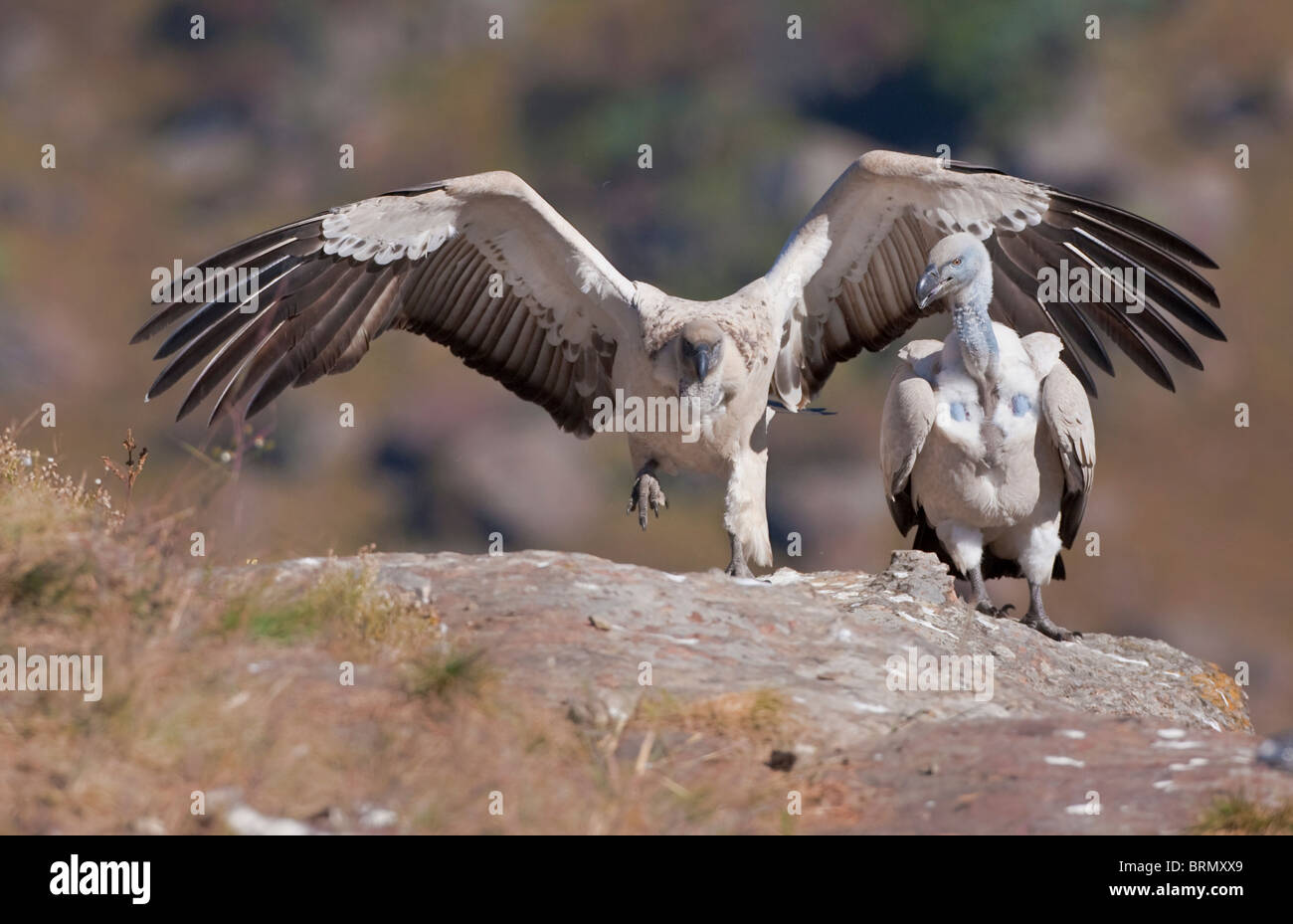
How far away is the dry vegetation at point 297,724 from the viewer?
13.5 ft

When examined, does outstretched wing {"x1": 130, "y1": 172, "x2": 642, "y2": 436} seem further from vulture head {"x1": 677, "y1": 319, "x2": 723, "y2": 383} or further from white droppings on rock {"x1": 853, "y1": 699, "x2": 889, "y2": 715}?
white droppings on rock {"x1": 853, "y1": 699, "x2": 889, "y2": 715}

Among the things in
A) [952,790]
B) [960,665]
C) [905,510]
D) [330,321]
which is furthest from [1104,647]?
[330,321]

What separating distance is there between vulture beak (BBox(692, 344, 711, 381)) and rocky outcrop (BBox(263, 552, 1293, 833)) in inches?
47.7

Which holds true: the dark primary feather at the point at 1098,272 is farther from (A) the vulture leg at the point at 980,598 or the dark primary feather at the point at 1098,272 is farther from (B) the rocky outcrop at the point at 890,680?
(B) the rocky outcrop at the point at 890,680

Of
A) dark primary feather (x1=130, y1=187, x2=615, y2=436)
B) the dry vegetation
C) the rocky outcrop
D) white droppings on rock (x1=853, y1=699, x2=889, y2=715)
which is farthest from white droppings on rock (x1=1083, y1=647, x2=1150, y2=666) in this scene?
dark primary feather (x1=130, y1=187, x2=615, y2=436)

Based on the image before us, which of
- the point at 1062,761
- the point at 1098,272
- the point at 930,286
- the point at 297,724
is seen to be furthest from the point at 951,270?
the point at 297,724

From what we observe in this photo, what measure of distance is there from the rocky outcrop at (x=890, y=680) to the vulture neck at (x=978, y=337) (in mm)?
1096

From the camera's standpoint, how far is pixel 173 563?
5.23 m

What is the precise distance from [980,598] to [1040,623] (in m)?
0.38

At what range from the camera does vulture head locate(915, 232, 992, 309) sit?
26.9 feet

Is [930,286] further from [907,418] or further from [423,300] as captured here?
[423,300]

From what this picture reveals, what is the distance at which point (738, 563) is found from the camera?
825 centimetres

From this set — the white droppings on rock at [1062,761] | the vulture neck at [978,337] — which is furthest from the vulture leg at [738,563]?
the white droppings on rock at [1062,761]

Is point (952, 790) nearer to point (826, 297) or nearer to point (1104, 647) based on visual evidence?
point (1104, 647)
